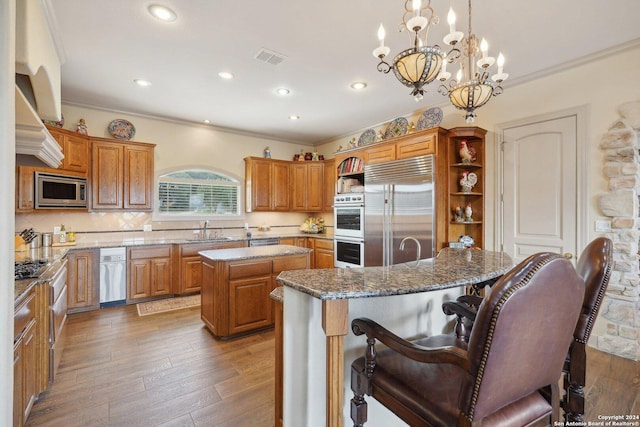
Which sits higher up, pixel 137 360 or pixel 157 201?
pixel 157 201

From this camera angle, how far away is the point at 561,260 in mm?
834

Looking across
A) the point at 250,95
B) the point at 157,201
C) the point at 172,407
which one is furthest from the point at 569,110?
the point at 157,201

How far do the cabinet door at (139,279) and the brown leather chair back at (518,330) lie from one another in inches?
175

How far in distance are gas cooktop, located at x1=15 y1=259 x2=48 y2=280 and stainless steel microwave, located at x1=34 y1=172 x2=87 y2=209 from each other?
58.5 inches

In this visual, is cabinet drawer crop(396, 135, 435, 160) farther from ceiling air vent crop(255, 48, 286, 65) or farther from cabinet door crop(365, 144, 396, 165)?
ceiling air vent crop(255, 48, 286, 65)

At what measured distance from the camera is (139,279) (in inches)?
164

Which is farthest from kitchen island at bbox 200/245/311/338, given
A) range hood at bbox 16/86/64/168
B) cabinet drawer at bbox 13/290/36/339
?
range hood at bbox 16/86/64/168

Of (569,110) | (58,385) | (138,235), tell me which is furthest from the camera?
(138,235)

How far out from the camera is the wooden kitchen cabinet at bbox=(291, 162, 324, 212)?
19.4ft

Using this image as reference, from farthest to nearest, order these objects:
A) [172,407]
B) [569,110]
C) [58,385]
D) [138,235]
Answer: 1. [138,235]
2. [569,110]
3. [58,385]
4. [172,407]

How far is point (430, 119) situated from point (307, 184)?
2682mm

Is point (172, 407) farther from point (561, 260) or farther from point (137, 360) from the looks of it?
point (561, 260)

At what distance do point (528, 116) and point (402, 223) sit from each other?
6.08ft

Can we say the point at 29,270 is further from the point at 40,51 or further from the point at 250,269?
the point at 250,269
